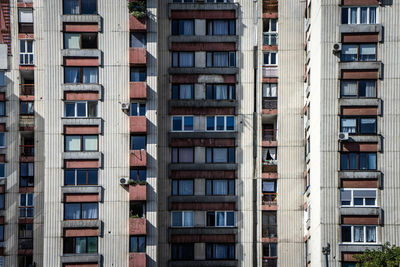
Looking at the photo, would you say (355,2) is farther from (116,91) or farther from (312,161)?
(116,91)

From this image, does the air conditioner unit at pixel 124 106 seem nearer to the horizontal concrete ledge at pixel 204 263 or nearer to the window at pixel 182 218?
the window at pixel 182 218

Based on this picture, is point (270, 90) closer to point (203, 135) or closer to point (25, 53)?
point (203, 135)

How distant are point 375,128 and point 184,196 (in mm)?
17912

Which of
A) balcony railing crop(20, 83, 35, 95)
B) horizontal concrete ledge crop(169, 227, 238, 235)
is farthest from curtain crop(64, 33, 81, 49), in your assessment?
horizontal concrete ledge crop(169, 227, 238, 235)

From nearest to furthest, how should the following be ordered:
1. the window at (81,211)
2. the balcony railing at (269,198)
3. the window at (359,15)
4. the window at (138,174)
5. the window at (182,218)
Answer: the window at (359,15)
the window at (81,211)
the window at (138,174)
the window at (182,218)
the balcony railing at (269,198)

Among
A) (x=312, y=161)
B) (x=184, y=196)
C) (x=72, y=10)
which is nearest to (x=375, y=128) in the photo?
(x=312, y=161)

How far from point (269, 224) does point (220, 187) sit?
5.38 meters

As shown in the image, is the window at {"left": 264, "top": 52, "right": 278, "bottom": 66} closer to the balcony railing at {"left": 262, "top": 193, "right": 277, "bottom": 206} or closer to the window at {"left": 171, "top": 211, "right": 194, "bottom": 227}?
the balcony railing at {"left": 262, "top": 193, "right": 277, "bottom": 206}

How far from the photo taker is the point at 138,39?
3007 inches

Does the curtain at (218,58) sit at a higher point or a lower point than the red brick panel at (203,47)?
lower

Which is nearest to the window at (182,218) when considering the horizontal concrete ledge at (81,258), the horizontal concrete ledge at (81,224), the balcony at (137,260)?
the balcony at (137,260)

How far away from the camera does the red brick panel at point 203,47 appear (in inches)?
3145

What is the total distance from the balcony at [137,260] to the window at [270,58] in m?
20.6

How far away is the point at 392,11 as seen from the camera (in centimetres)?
7194
